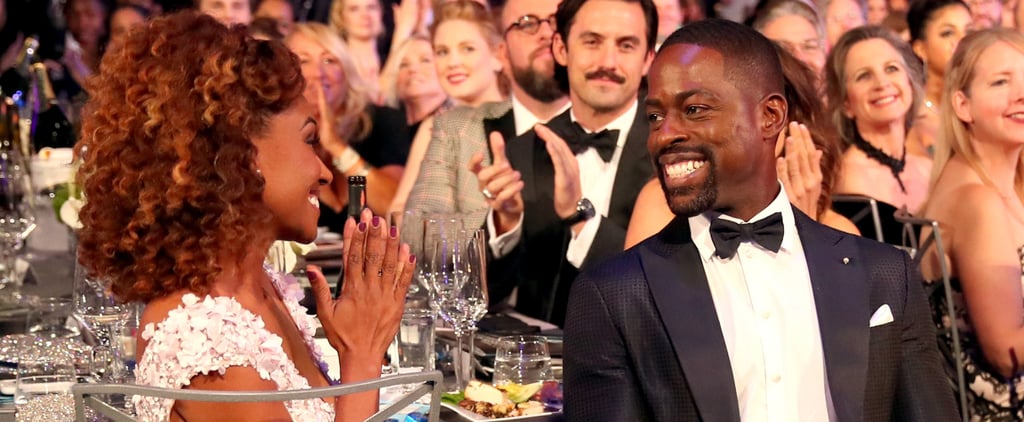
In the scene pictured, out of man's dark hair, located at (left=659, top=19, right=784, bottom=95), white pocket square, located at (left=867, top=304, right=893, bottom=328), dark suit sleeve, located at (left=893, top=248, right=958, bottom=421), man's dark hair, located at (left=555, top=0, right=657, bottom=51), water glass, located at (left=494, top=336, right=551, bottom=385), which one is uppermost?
man's dark hair, located at (left=555, top=0, right=657, bottom=51)

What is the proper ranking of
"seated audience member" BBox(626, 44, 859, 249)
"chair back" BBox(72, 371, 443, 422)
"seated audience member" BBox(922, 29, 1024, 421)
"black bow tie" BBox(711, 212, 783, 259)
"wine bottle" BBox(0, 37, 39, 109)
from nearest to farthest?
"chair back" BBox(72, 371, 443, 422), "black bow tie" BBox(711, 212, 783, 259), "seated audience member" BBox(626, 44, 859, 249), "seated audience member" BBox(922, 29, 1024, 421), "wine bottle" BBox(0, 37, 39, 109)

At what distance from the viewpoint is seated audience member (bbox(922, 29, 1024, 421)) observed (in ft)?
12.8

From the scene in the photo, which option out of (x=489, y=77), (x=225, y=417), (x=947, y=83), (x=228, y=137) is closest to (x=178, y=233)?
(x=228, y=137)

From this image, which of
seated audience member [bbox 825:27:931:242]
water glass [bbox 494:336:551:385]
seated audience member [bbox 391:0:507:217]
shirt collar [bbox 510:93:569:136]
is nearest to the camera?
water glass [bbox 494:336:551:385]

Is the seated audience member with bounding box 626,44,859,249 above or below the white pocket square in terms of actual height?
above

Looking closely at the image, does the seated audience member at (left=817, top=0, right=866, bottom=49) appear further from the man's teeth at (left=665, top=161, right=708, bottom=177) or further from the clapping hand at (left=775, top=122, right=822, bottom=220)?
the man's teeth at (left=665, top=161, right=708, bottom=177)

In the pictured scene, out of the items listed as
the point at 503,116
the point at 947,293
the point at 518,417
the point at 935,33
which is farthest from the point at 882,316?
the point at 935,33

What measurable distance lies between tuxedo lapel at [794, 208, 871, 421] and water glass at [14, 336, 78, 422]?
1.38 metres

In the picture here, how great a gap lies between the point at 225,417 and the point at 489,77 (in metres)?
4.08

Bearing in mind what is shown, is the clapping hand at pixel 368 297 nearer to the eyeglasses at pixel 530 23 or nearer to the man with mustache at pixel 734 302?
the man with mustache at pixel 734 302

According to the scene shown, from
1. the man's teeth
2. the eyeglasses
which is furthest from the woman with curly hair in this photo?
the eyeglasses

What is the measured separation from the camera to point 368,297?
82.3 inches

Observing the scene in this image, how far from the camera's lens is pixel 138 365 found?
193 centimetres

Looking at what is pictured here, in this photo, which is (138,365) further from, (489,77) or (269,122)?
(489,77)
